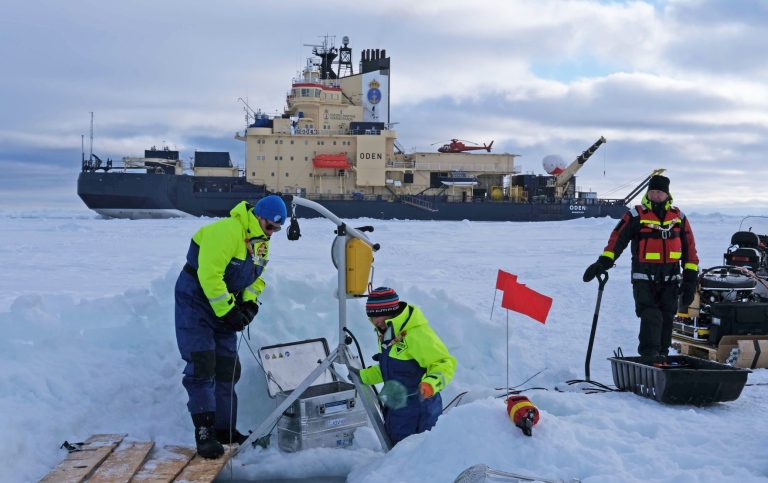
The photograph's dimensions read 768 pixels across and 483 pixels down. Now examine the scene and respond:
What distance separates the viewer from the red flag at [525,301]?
15.4ft

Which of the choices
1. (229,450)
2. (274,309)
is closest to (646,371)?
(229,450)

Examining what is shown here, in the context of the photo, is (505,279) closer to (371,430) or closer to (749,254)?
(371,430)

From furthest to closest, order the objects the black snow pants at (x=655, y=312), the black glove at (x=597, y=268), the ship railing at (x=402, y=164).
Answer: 1. the ship railing at (x=402, y=164)
2. the black snow pants at (x=655, y=312)
3. the black glove at (x=597, y=268)

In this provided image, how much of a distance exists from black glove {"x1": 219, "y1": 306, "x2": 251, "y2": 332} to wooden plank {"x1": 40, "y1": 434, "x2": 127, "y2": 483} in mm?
824

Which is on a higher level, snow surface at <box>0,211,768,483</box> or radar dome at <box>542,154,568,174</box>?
radar dome at <box>542,154,568,174</box>

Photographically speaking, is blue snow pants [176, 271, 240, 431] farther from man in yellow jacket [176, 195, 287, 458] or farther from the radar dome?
the radar dome

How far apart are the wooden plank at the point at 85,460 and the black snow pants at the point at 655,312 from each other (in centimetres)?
335

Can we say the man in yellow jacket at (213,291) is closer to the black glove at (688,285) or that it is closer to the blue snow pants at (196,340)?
the blue snow pants at (196,340)

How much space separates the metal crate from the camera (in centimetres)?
357

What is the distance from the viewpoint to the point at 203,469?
316 centimetres

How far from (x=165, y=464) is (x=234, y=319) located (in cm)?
75

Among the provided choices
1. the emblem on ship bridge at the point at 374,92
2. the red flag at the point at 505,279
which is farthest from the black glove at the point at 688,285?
the emblem on ship bridge at the point at 374,92

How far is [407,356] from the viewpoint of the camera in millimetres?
3309

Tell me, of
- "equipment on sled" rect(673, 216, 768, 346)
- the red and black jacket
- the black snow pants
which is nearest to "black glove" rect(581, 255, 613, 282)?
the red and black jacket
